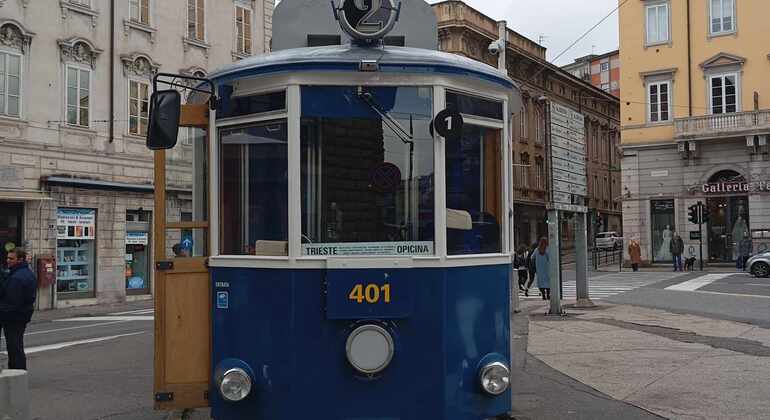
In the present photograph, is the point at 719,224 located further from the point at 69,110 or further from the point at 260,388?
the point at 260,388

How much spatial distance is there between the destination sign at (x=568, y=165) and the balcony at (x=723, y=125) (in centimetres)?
2240

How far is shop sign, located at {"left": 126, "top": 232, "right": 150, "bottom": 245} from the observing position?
25688 mm

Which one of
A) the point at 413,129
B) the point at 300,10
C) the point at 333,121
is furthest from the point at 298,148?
the point at 300,10

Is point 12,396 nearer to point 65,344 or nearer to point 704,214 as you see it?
point 65,344

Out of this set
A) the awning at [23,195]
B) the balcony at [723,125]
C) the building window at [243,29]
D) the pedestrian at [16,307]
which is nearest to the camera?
the pedestrian at [16,307]

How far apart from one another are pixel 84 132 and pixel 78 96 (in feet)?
3.55

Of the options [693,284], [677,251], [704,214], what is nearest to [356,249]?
[693,284]

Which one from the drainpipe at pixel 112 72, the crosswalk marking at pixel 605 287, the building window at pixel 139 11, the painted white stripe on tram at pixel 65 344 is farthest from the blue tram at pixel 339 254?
the building window at pixel 139 11

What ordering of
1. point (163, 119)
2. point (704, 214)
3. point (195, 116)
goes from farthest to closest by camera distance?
point (704, 214)
point (195, 116)
point (163, 119)

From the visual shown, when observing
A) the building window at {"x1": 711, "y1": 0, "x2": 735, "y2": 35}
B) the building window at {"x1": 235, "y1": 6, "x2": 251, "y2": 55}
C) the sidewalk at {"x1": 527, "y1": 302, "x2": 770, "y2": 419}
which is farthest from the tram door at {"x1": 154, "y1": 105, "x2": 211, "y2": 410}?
the building window at {"x1": 711, "y1": 0, "x2": 735, "y2": 35}

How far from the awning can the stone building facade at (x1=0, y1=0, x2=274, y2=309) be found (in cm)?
4

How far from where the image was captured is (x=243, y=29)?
3062 cm

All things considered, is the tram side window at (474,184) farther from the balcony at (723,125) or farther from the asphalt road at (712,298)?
the balcony at (723,125)

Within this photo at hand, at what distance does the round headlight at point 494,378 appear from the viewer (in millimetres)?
4863
